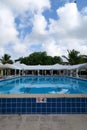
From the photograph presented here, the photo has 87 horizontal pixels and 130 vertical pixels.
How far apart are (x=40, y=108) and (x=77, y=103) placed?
824mm

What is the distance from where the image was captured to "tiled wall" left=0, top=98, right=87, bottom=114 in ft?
17.8

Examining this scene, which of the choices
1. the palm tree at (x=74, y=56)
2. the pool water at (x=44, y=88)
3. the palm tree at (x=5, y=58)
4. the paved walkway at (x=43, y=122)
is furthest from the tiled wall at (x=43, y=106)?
the palm tree at (x=5, y=58)

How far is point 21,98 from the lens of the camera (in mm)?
5410

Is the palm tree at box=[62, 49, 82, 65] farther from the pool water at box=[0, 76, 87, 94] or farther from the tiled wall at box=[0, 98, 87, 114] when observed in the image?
the tiled wall at box=[0, 98, 87, 114]

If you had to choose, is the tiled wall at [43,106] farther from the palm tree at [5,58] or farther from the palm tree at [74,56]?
the palm tree at [5,58]

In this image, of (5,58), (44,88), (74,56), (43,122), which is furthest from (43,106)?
(5,58)

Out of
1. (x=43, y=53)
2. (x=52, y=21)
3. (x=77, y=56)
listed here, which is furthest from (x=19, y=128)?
(x=43, y=53)

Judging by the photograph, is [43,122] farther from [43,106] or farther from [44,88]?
[44,88]

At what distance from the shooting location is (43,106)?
17.9 feet

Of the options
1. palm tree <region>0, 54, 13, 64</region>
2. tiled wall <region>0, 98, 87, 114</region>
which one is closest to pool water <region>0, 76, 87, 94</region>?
tiled wall <region>0, 98, 87, 114</region>

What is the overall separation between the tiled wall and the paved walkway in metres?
0.21

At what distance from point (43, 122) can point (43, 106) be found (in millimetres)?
785

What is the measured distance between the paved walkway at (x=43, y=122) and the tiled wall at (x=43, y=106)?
206mm

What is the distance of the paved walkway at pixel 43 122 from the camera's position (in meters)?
4.33
